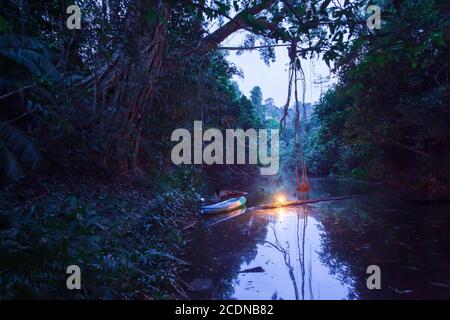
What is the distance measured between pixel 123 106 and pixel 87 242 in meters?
4.53

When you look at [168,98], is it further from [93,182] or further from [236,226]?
[236,226]

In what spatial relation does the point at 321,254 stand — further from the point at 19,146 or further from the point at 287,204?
the point at 19,146

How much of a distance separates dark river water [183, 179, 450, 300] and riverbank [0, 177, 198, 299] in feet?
2.26

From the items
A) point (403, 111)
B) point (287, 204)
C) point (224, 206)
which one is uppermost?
point (403, 111)

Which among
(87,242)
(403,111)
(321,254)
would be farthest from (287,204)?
(87,242)

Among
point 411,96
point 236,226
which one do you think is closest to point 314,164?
point 411,96

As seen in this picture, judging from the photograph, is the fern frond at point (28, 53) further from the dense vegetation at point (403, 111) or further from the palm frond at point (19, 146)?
the dense vegetation at point (403, 111)

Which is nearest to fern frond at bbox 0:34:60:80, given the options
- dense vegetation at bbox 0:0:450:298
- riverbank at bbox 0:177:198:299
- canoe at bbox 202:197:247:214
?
dense vegetation at bbox 0:0:450:298

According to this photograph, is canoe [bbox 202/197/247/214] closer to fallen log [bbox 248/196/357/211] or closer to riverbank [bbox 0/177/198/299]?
fallen log [bbox 248/196/357/211]

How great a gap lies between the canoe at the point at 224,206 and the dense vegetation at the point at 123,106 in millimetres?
593

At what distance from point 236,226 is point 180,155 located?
474cm

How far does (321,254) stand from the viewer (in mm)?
6391

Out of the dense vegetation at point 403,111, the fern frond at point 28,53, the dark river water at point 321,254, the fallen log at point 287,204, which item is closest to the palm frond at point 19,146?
the fern frond at point 28,53

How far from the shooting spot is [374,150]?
62.1ft
